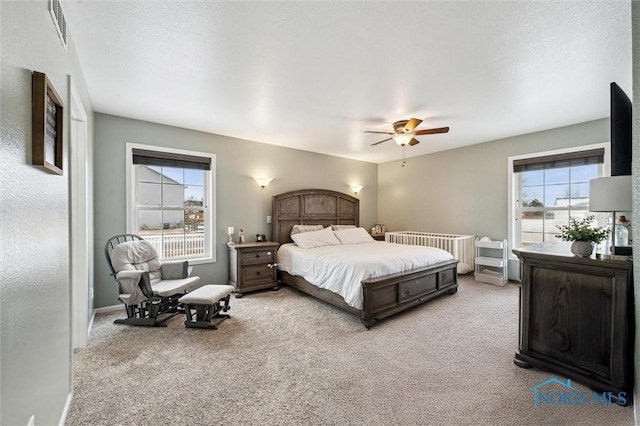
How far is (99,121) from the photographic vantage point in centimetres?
352

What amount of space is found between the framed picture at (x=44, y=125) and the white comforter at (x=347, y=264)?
2.67 m

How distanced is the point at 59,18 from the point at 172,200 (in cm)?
281

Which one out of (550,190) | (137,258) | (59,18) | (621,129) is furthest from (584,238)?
(137,258)

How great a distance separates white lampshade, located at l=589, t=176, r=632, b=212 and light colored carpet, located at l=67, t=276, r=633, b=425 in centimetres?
132

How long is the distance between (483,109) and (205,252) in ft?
14.9

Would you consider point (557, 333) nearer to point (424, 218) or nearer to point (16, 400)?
point (16, 400)

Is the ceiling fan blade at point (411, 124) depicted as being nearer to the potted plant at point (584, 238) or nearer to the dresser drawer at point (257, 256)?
the potted plant at point (584, 238)

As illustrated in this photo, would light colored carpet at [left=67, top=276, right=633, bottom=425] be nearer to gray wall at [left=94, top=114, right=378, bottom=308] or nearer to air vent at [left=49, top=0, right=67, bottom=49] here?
gray wall at [left=94, top=114, right=378, bottom=308]

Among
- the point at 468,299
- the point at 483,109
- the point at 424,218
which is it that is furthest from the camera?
the point at 424,218

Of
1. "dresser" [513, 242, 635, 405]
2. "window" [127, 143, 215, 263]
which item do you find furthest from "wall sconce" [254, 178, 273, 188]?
"dresser" [513, 242, 635, 405]

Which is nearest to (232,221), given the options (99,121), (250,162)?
(250,162)

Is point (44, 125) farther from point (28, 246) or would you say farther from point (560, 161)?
point (560, 161)

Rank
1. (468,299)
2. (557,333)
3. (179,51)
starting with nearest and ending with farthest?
(557,333)
(179,51)
(468,299)

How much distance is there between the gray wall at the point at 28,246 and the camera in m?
0.97
